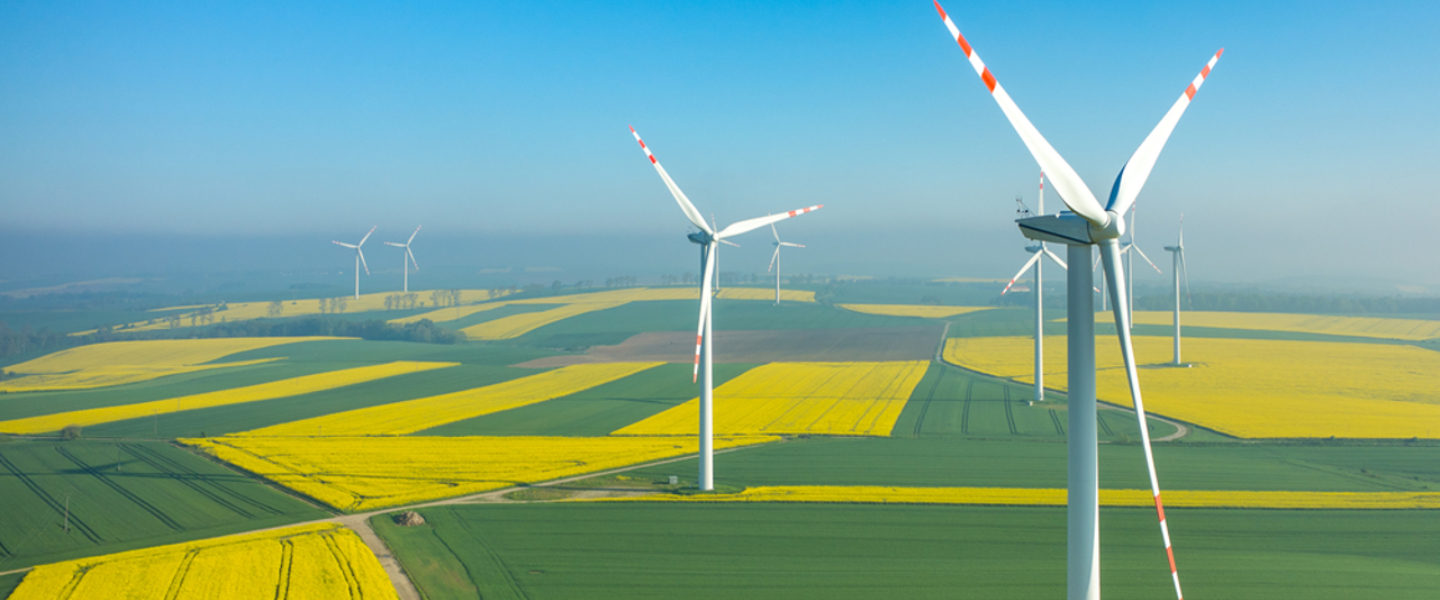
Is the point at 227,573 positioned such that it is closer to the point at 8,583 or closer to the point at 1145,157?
the point at 8,583

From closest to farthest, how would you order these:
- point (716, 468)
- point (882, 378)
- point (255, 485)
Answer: point (255, 485)
point (716, 468)
point (882, 378)

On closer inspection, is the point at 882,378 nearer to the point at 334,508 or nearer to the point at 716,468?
the point at 716,468

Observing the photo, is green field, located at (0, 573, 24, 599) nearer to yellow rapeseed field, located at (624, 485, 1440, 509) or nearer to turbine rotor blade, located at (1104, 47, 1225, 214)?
yellow rapeseed field, located at (624, 485, 1440, 509)

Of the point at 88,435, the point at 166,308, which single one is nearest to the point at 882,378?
the point at 88,435

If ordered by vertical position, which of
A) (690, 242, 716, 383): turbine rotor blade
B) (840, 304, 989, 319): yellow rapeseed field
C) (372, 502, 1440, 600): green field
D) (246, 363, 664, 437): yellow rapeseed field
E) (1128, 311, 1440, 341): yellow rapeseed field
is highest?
(690, 242, 716, 383): turbine rotor blade

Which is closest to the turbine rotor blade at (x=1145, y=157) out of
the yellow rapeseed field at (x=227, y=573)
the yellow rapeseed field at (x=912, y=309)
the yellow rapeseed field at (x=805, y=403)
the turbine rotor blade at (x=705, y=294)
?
the turbine rotor blade at (x=705, y=294)

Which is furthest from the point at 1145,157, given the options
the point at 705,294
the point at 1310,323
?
the point at 1310,323

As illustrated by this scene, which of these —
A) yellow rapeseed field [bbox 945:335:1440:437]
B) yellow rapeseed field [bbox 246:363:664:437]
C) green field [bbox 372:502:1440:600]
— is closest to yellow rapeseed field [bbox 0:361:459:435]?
yellow rapeseed field [bbox 246:363:664:437]
